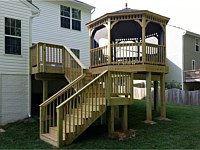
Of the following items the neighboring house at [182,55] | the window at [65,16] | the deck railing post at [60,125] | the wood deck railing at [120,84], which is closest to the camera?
the deck railing post at [60,125]

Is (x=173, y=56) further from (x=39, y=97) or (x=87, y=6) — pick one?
(x=39, y=97)

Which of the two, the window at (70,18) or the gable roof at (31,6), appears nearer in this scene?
the gable roof at (31,6)

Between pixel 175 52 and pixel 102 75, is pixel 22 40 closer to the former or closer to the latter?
pixel 102 75

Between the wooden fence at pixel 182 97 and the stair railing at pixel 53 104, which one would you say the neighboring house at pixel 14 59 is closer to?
the stair railing at pixel 53 104

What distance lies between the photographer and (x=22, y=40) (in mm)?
12445

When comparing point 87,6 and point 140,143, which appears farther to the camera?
point 87,6

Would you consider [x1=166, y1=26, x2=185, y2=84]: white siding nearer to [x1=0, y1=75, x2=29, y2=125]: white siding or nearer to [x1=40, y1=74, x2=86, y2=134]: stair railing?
[x1=40, y1=74, x2=86, y2=134]: stair railing

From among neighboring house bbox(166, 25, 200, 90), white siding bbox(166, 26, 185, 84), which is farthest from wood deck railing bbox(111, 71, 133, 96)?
white siding bbox(166, 26, 185, 84)

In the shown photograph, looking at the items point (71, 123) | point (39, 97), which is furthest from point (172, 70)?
point (71, 123)

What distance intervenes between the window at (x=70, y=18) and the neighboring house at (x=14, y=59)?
15.4 feet

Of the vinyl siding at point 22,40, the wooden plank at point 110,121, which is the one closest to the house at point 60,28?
the vinyl siding at point 22,40

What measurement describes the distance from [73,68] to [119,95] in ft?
9.47

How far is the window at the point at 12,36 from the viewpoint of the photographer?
11.9 m

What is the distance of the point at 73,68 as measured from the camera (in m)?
11.6
